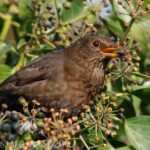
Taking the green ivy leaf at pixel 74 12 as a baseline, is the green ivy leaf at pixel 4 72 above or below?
below

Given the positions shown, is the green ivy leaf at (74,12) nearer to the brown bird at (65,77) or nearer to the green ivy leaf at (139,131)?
the brown bird at (65,77)

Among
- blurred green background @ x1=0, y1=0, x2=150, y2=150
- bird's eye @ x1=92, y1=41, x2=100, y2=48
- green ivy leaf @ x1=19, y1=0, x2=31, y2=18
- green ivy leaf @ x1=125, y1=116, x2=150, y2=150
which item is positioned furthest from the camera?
green ivy leaf @ x1=19, y1=0, x2=31, y2=18

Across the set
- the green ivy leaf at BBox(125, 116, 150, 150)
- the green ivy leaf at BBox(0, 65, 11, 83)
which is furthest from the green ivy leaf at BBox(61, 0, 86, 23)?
the green ivy leaf at BBox(125, 116, 150, 150)

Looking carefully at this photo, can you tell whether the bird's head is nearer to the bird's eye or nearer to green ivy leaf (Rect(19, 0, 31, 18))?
the bird's eye

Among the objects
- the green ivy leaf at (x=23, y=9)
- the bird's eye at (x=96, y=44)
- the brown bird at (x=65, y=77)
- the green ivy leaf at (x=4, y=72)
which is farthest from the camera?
the green ivy leaf at (x=23, y=9)

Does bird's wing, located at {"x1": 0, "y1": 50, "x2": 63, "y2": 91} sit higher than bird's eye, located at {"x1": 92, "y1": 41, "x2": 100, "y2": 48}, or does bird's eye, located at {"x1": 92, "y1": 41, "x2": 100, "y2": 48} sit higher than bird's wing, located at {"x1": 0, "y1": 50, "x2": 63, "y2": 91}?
bird's eye, located at {"x1": 92, "y1": 41, "x2": 100, "y2": 48}

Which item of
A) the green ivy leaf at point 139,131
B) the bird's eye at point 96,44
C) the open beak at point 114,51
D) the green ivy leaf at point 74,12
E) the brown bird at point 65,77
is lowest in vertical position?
the green ivy leaf at point 139,131

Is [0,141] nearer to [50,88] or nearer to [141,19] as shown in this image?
[50,88]

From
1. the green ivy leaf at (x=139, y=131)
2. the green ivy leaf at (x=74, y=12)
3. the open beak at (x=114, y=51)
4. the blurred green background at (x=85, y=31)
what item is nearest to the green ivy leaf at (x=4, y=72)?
the blurred green background at (x=85, y=31)

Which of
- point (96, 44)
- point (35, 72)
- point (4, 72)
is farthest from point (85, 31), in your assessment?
point (4, 72)
